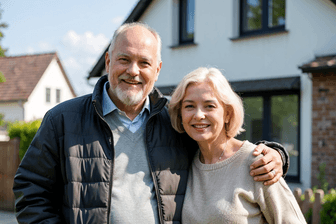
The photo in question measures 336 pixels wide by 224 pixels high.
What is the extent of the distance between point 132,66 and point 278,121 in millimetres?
6614

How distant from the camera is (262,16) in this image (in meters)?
8.76

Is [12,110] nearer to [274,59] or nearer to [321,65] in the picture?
[274,59]

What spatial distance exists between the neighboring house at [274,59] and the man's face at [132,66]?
4.34 meters

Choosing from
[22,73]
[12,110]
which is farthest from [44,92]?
[12,110]

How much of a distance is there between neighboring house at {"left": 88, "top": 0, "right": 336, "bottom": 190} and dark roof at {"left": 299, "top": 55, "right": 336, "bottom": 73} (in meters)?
0.02

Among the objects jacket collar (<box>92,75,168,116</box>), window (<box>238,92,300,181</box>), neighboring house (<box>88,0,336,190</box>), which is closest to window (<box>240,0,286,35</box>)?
neighboring house (<box>88,0,336,190</box>)

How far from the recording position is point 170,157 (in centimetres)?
251

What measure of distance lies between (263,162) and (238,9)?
764 cm

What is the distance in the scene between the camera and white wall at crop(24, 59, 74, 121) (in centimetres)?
2734

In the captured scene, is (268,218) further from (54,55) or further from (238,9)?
(54,55)

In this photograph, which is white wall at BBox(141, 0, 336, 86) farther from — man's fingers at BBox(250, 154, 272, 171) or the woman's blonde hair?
man's fingers at BBox(250, 154, 272, 171)

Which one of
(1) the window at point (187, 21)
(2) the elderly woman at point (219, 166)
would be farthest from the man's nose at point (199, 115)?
(1) the window at point (187, 21)

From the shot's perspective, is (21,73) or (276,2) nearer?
(276,2)

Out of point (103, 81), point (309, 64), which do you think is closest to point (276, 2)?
point (309, 64)
